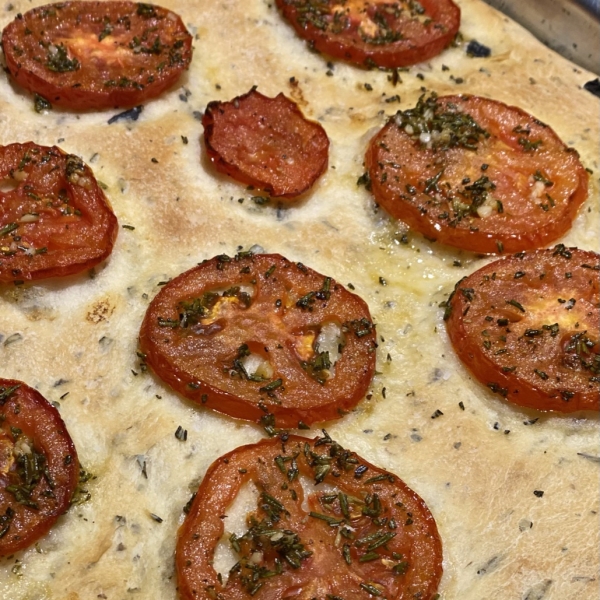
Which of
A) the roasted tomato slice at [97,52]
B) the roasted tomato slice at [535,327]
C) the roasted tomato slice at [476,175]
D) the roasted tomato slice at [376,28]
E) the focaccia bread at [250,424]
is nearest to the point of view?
the focaccia bread at [250,424]

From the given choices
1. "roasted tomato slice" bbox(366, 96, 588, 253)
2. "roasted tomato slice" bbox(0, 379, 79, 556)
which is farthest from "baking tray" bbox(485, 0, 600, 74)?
"roasted tomato slice" bbox(0, 379, 79, 556)

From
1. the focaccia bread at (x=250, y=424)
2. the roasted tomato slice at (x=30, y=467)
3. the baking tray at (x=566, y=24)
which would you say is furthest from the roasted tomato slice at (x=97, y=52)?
the baking tray at (x=566, y=24)

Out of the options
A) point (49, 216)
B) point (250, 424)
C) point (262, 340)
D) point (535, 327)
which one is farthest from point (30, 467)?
point (535, 327)

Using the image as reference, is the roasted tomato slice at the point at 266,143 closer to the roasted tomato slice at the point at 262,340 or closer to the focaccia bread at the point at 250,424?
the focaccia bread at the point at 250,424

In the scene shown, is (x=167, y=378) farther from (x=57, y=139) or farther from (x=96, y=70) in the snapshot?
(x=96, y=70)

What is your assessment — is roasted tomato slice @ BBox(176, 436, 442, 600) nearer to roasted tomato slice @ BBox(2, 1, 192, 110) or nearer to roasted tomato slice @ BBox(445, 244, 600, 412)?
roasted tomato slice @ BBox(445, 244, 600, 412)
